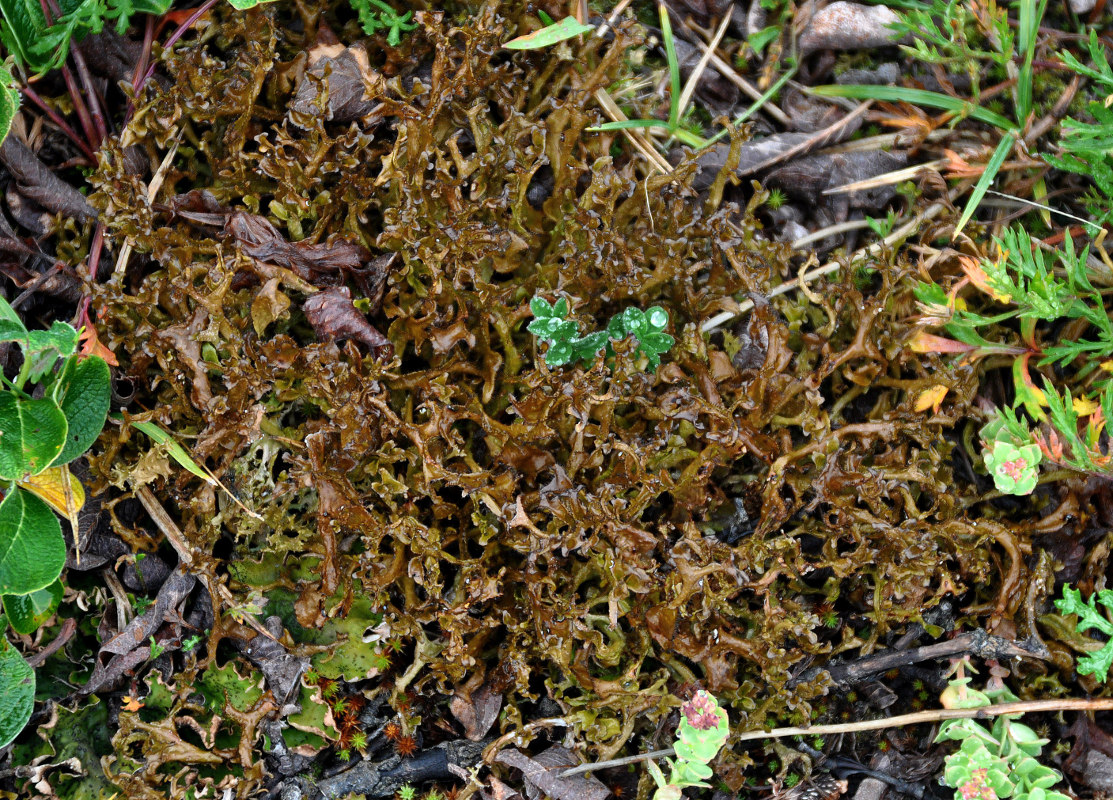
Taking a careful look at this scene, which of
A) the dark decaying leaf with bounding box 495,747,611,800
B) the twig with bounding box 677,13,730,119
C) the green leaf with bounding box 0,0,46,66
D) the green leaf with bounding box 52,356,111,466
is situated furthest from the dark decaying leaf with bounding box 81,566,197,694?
the twig with bounding box 677,13,730,119

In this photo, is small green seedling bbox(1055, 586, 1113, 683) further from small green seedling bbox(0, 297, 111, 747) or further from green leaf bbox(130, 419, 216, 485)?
small green seedling bbox(0, 297, 111, 747)

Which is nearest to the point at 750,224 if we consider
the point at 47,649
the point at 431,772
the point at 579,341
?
the point at 579,341

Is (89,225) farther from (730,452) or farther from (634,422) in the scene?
(730,452)

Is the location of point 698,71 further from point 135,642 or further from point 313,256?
point 135,642

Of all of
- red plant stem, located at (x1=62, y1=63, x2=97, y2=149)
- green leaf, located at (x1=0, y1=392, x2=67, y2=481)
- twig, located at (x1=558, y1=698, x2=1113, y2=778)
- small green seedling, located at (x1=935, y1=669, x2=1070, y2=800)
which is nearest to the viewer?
green leaf, located at (x1=0, y1=392, x2=67, y2=481)

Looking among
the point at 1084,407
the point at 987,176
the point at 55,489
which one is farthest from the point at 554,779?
the point at 987,176

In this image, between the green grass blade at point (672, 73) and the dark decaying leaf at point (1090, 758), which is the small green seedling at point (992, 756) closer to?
the dark decaying leaf at point (1090, 758)
